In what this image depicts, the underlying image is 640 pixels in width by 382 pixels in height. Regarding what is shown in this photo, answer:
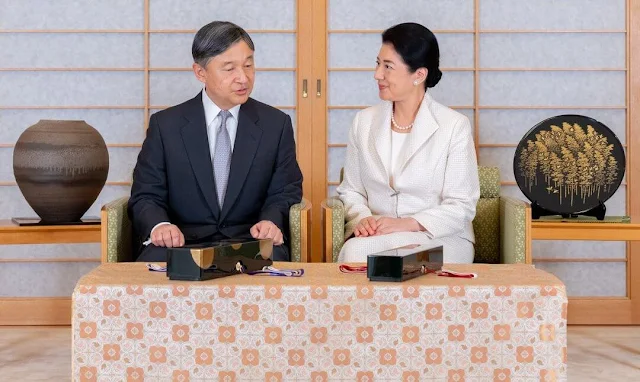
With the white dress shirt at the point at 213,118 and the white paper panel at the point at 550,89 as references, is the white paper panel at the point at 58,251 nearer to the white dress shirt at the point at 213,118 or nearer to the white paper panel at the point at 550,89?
the white dress shirt at the point at 213,118

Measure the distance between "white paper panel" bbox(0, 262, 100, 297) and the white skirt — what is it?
1637mm

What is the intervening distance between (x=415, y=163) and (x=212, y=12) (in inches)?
56.9

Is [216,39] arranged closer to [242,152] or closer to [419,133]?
[242,152]

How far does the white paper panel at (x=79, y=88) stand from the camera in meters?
4.37

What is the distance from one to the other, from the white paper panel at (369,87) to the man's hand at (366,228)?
3.88 ft

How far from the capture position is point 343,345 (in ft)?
7.31

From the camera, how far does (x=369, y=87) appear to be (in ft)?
14.4

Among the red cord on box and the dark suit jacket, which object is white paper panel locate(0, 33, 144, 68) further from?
the red cord on box

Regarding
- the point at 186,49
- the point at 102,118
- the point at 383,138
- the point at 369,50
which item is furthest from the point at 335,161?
the point at 102,118

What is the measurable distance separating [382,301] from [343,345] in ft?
0.44

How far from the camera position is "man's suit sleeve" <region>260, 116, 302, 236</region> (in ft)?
11.0

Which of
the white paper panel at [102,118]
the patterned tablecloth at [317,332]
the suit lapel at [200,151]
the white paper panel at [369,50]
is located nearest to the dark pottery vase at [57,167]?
the suit lapel at [200,151]

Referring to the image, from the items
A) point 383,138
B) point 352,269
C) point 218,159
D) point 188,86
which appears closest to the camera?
point 352,269

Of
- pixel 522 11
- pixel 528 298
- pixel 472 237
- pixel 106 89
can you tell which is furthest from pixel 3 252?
pixel 528 298
